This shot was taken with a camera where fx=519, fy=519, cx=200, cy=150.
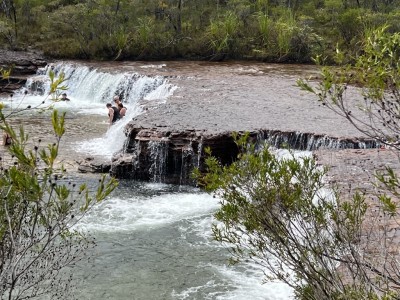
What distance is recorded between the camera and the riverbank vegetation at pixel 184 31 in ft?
82.8

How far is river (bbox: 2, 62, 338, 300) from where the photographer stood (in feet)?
24.5

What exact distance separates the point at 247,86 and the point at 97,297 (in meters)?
12.1

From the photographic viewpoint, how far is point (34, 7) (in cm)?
2959

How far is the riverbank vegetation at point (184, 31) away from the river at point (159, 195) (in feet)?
11.1

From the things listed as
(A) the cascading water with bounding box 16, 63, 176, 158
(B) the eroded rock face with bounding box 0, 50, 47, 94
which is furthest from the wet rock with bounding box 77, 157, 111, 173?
(B) the eroded rock face with bounding box 0, 50, 47, 94

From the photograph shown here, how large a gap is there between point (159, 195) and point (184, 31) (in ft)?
59.1

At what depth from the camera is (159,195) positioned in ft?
36.5

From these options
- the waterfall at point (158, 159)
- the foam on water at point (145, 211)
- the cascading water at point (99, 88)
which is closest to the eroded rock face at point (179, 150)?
the waterfall at point (158, 159)

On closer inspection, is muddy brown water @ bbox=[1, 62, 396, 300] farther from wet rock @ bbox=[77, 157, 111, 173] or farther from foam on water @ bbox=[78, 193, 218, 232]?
wet rock @ bbox=[77, 157, 111, 173]

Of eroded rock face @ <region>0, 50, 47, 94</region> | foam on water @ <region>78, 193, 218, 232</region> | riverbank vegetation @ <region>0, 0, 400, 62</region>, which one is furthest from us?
riverbank vegetation @ <region>0, 0, 400, 62</region>

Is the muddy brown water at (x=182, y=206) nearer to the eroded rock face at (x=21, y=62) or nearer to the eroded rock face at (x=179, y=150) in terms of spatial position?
the eroded rock face at (x=179, y=150)

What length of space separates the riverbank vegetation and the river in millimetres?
3384

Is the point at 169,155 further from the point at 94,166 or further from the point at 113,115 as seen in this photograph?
the point at 113,115

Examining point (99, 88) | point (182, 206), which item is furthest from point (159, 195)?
point (99, 88)
